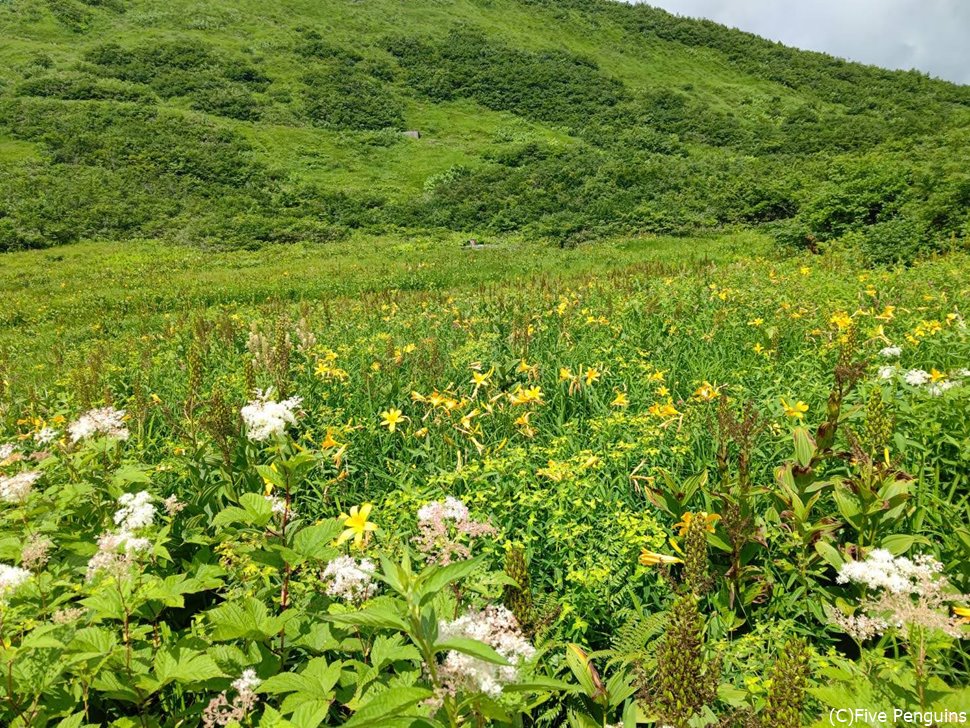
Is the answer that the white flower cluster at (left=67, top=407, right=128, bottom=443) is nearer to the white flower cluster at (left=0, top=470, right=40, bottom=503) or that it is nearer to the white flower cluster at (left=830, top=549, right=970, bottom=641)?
the white flower cluster at (left=0, top=470, right=40, bottom=503)

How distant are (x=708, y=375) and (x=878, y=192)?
10635mm

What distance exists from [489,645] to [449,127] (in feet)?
134

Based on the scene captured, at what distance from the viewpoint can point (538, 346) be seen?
4789mm

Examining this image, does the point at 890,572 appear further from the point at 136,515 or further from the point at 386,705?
the point at 136,515

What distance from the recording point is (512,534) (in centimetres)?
238

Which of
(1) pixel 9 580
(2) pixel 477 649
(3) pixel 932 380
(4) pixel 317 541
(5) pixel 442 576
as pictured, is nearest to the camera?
(2) pixel 477 649

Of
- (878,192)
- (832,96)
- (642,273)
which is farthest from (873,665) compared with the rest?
(832,96)

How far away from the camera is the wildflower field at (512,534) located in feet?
4.53

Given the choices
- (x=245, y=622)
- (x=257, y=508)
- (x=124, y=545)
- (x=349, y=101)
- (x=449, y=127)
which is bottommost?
(x=245, y=622)

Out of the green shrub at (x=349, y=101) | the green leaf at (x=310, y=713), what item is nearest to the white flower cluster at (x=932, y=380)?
the green leaf at (x=310, y=713)

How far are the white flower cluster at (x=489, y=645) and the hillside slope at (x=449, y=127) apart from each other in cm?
1079

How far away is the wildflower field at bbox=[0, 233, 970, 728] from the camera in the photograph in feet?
4.53

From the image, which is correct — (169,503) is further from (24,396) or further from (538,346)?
(24,396)

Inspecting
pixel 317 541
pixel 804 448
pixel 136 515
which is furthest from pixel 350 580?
pixel 804 448
